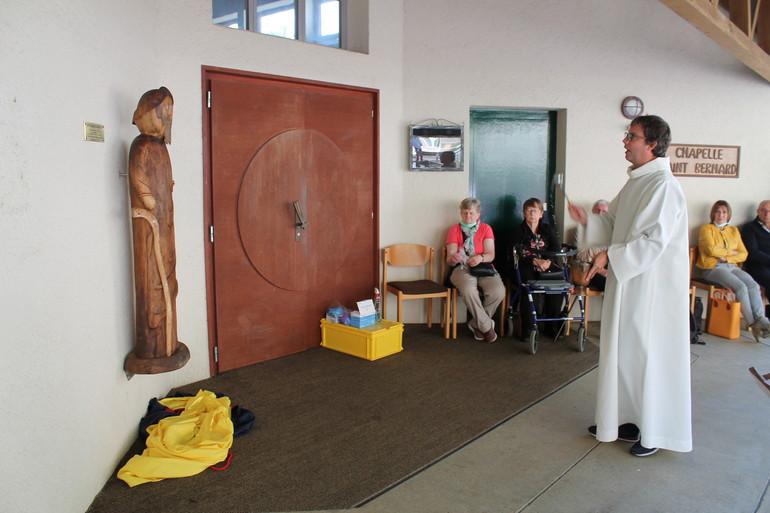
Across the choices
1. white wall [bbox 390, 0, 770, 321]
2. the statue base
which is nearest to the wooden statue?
the statue base

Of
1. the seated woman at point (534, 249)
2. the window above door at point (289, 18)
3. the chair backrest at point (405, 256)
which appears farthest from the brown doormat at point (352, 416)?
the window above door at point (289, 18)

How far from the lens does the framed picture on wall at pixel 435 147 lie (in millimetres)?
5387

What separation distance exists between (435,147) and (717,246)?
2.99 m

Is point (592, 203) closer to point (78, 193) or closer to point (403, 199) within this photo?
point (403, 199)

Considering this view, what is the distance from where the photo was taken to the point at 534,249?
510cm

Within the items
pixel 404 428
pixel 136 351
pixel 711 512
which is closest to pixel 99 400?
pixel 136 351

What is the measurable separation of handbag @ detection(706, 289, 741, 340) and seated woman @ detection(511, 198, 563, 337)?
1595 millimetres

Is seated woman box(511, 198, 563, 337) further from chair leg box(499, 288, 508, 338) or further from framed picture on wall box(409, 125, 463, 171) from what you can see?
framed picture on wall box(409, 125, 463, 171)

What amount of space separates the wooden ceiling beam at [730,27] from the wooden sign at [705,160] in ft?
2.63

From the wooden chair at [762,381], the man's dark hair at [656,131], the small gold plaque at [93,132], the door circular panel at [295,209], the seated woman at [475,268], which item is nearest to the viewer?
the wooden chair at [762,381]

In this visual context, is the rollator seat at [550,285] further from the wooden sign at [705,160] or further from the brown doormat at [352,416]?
the wooden sign at [705,160]

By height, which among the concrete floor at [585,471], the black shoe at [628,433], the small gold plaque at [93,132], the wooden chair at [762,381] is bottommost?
the concrete floor at [585,471]

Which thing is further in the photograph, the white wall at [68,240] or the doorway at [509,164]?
the doorway at [509,164]

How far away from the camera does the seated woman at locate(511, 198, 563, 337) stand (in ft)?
16.6
